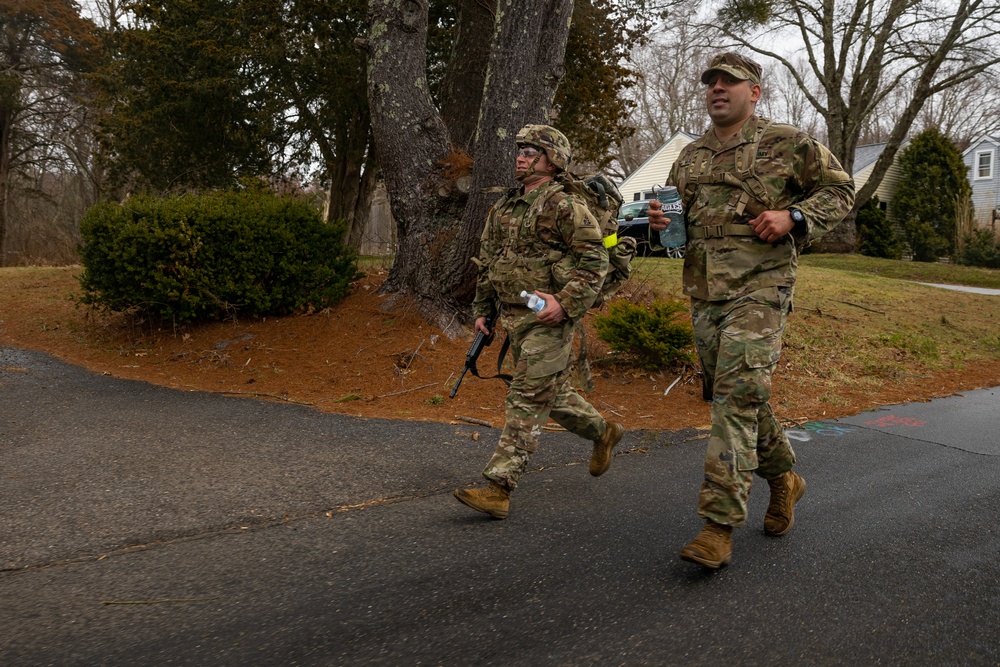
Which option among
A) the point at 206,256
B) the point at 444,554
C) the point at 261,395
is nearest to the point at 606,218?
the point at 444,554

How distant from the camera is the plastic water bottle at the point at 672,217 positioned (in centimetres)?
368

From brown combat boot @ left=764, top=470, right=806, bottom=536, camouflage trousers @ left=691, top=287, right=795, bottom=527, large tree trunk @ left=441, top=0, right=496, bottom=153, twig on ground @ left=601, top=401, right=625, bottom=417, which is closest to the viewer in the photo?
camouflage trousers @ left=691, top=287, right=795, bottom=527

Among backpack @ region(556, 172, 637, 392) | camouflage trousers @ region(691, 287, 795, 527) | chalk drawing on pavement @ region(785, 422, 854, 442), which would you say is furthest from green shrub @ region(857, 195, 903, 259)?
camouflage trousers @ region(691, 287, 795, 527)

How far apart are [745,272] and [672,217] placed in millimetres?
488

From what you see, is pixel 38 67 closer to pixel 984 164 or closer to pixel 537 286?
pixel 537 286

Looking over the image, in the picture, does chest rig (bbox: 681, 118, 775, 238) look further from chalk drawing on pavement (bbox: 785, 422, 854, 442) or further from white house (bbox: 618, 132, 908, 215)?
white house (bbox: 618, 132, 908, 215)

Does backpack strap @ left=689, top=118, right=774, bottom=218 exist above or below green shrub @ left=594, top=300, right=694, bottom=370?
above

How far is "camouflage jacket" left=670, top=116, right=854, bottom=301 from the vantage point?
3439 mm

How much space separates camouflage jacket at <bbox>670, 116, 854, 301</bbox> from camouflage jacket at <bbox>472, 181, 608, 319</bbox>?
607 mm

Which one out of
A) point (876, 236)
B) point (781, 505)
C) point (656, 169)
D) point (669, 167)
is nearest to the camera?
point (781, 505)

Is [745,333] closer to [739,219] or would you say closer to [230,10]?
[739,219]

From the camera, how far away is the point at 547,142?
397cm

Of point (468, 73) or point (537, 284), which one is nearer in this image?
point (537, 284)

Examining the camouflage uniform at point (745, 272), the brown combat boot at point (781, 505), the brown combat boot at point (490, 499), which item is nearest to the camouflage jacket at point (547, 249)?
the camouflage uniform at point (745, 272)
